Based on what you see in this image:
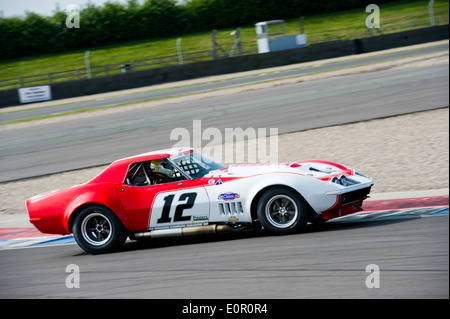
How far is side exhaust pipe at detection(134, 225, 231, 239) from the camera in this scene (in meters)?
7.04

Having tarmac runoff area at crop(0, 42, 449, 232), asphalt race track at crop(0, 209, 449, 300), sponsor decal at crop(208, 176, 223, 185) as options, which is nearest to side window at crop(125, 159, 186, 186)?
sponsor decal at crop(208, 176, 223, 185)

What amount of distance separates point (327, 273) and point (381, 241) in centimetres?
115

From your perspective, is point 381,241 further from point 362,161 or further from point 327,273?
point 362,161

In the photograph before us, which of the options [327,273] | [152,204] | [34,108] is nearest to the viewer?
[327,273]

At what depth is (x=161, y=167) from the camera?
7539mm

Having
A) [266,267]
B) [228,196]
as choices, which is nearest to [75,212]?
[228,196]

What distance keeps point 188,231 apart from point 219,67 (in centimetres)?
2241

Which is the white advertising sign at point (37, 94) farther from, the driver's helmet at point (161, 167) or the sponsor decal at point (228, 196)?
the sponsor decal at point (228, 196)


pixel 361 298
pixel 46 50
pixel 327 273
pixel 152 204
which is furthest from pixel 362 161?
pixel 46 50

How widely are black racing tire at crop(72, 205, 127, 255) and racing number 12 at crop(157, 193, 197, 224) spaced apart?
59 centimetres

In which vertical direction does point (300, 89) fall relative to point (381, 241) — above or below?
above

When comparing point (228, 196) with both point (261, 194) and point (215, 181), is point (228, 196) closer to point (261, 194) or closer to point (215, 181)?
point (215, 181)

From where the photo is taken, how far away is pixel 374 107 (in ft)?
48.0

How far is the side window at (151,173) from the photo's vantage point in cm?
745
